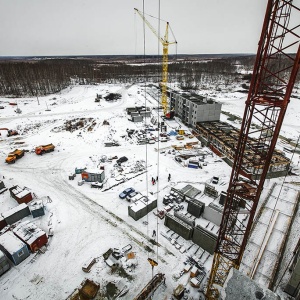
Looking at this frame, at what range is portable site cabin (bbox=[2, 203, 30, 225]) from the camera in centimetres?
2111

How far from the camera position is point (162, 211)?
22469 millimetres

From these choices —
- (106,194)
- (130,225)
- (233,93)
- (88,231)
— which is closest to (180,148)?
(106,194)

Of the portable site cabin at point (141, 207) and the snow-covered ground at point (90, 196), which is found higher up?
the portable site cabin at point (141, 207)

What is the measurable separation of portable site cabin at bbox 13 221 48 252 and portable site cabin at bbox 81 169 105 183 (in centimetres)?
935

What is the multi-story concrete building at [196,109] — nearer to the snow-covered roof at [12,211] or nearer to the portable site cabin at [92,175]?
the portable site cabin at [92,175]

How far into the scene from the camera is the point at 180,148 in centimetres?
3700

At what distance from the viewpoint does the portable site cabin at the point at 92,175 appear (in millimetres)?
27453

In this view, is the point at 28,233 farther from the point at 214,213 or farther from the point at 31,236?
the point at 214,213

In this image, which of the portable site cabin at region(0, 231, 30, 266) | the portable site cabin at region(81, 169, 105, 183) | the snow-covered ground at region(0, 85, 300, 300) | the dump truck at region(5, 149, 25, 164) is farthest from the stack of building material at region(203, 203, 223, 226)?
the dump truck at region(5, 149, 25, 164)

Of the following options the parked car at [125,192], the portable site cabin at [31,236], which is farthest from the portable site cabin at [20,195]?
the parked car at [125,192]

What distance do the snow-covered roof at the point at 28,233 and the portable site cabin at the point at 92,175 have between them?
9211mm

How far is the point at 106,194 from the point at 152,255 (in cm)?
1012

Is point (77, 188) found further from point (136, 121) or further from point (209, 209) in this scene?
point (136, 121)

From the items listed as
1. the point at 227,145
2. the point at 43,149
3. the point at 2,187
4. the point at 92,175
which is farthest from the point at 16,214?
the point at 227,145
